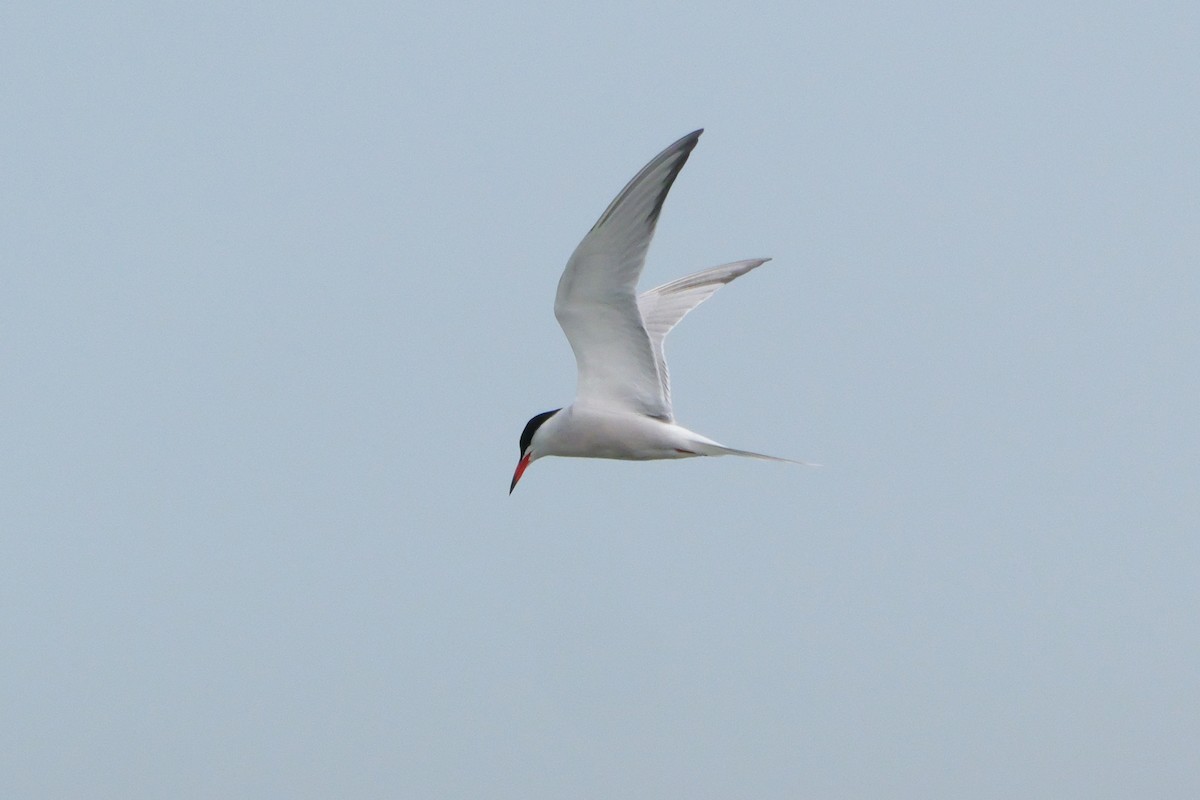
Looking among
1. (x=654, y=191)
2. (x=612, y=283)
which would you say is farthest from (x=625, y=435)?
(x=654, y=191)

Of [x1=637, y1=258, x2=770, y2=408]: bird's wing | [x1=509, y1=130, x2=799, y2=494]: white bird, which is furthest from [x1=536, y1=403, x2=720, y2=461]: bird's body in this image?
[x1=637, y1=258, x2=770, y2=408]: bird's wing

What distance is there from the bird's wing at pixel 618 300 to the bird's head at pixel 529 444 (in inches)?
12.3

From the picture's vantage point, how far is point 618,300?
320 inches

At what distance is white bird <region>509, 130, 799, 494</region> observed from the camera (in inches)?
311

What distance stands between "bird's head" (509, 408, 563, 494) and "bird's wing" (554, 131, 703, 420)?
12.3 inches

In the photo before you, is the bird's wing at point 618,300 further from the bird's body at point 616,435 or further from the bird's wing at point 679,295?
the bird's wing at point 679,295

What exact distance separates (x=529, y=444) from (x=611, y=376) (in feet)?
2.23

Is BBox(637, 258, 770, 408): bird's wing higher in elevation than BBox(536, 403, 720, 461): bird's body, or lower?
higher

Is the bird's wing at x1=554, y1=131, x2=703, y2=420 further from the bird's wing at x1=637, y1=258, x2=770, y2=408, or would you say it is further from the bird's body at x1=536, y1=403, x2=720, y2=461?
the bird's wing at x1=637, y1=258, x2=770, y2=408

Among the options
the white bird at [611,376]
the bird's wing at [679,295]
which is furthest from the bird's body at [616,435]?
the bird's wing at [679,295]

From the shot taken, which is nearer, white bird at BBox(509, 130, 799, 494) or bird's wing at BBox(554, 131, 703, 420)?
bird's wing at BBox(554, 131, 703, 420)

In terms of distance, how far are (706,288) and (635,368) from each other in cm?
181

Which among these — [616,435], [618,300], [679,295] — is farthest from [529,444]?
[679,295]

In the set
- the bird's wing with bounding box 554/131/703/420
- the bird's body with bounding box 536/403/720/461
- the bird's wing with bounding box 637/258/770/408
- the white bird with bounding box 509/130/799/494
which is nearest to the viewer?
the bird's wing with bounding box 554/131/703/420
